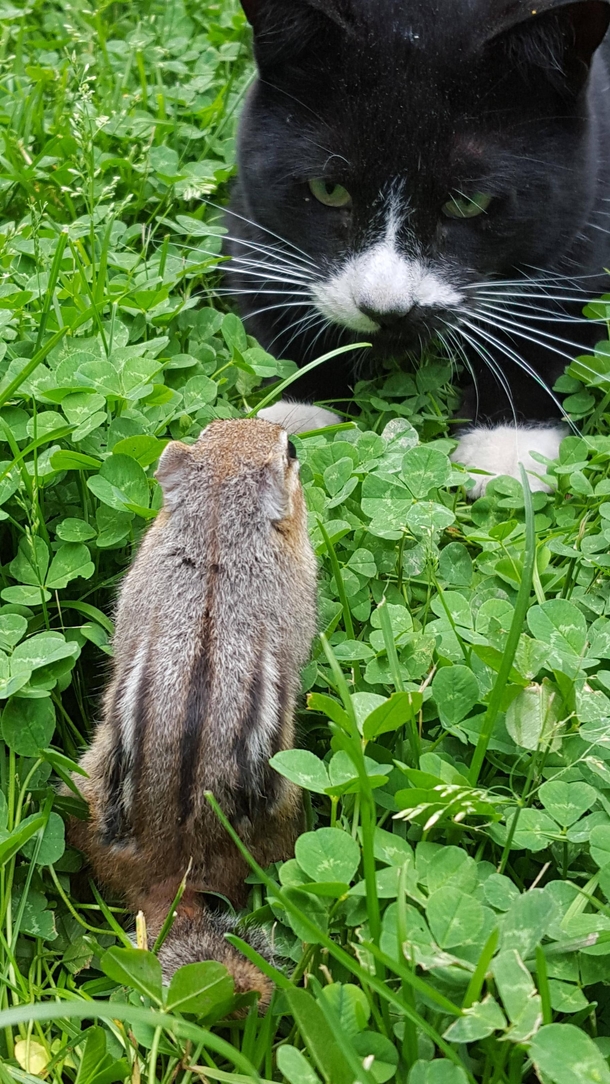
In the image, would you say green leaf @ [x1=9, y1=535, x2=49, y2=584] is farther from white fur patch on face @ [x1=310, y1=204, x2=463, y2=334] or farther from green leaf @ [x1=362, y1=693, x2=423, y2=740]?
white fur patch on face @ [x1=310, y1=204, x2=463, y2=334]

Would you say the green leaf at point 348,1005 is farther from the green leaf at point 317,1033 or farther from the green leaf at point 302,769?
the green leaf at point 302,769

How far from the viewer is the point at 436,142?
81.3 inches

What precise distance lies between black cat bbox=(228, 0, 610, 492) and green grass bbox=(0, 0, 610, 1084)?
0.15 metres

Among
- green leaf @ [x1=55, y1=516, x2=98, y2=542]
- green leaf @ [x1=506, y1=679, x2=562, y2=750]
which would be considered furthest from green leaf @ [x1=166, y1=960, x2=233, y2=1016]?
green leaf @ [x1=55, y1=516, x2=98, y2=542]

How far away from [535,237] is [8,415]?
3.87 ft

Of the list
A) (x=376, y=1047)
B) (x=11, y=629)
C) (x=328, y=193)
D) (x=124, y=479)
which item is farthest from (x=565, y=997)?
(x=328, y=193)

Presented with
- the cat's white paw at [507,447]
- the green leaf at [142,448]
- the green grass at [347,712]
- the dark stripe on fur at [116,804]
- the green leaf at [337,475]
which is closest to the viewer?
the green grass at [347,712]

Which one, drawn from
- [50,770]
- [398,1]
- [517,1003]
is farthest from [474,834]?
[398,1]

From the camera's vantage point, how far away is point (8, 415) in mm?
1969

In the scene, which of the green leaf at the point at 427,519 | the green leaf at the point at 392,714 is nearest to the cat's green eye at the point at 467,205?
the green leaf at the point at 427,519

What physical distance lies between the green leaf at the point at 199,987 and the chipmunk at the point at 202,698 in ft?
0.26

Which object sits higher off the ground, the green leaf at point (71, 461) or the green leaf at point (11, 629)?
the green leaf at point (71, 461)

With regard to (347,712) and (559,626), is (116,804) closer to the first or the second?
(347,712)

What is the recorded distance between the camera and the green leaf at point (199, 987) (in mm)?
1293
